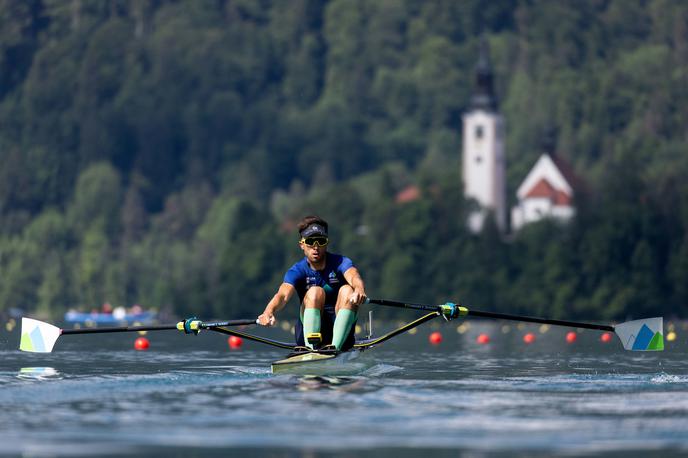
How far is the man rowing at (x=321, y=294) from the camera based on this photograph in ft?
96.5

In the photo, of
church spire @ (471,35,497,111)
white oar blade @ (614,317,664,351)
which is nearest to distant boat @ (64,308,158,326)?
church spire @ (471,35,497,111)

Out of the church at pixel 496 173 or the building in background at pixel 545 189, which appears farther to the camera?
the church at pixel 496 173

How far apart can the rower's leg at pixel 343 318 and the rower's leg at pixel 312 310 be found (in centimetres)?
29

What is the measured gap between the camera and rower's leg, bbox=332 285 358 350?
29453 millimetres

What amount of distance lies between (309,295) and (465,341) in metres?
25.2

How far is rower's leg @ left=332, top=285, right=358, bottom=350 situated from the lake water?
0.90 metres

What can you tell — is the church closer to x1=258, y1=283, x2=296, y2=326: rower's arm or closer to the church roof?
the church roof

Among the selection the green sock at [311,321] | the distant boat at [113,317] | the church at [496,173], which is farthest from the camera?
the church at [496,173]

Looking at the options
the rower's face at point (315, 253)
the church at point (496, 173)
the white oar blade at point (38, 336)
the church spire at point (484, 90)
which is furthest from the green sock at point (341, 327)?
the church spire at point (484, 90)

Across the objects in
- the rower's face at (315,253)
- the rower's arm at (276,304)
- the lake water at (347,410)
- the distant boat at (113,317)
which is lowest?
the lake water at (347,410)

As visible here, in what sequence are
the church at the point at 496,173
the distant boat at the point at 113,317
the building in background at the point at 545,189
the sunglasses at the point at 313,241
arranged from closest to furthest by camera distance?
1. the sunglasses at the point at 313,241
2. the distant boat at the point at 113,317
3. the building in background at the point at 545,189
4. the church at the point at 496,173

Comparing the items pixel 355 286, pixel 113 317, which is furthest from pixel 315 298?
pixel 113 317

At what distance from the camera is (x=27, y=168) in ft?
644

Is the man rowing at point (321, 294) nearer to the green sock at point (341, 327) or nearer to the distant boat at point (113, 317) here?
the green sock at point (341, 327)
